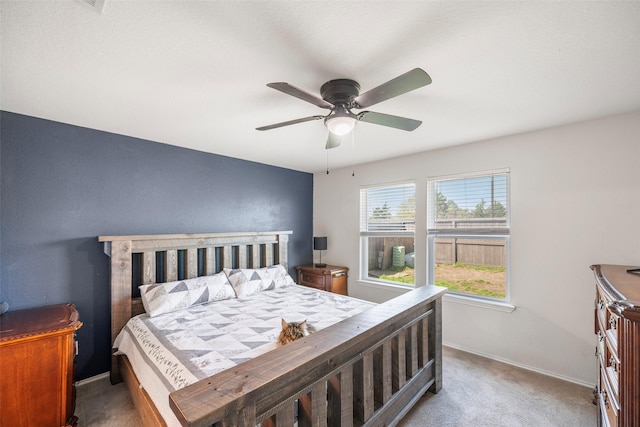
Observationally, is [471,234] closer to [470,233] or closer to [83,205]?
[470,233]

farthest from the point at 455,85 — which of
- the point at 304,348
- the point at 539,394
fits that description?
the point at 539,394

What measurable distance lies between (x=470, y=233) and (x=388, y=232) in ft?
3.58

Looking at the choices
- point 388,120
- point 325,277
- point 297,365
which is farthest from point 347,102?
point 325,277

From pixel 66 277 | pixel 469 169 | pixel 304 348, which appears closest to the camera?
pixel 304 348

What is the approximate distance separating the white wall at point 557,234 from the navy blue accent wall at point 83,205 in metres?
3.26

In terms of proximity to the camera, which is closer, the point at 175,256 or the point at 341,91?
the point at 341,91

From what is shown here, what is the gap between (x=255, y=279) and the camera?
3.29 metres

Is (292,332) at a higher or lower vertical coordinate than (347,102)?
lower

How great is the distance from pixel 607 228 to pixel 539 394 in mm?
1549

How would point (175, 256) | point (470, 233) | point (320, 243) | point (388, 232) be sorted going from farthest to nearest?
point (320, 243) < point (388, 232) < point (470, 233) < point (175, 256)

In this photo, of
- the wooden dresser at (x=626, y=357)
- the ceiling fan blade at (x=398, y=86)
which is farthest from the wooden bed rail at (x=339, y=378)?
the ceiling fan blade at (x=398, y=86)

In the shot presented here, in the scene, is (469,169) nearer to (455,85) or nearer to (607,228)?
(607,228)

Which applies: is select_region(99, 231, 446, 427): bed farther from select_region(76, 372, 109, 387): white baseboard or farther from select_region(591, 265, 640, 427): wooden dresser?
select_region(591, 265, 640, 427): wooden dresser

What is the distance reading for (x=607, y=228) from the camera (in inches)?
91.4
